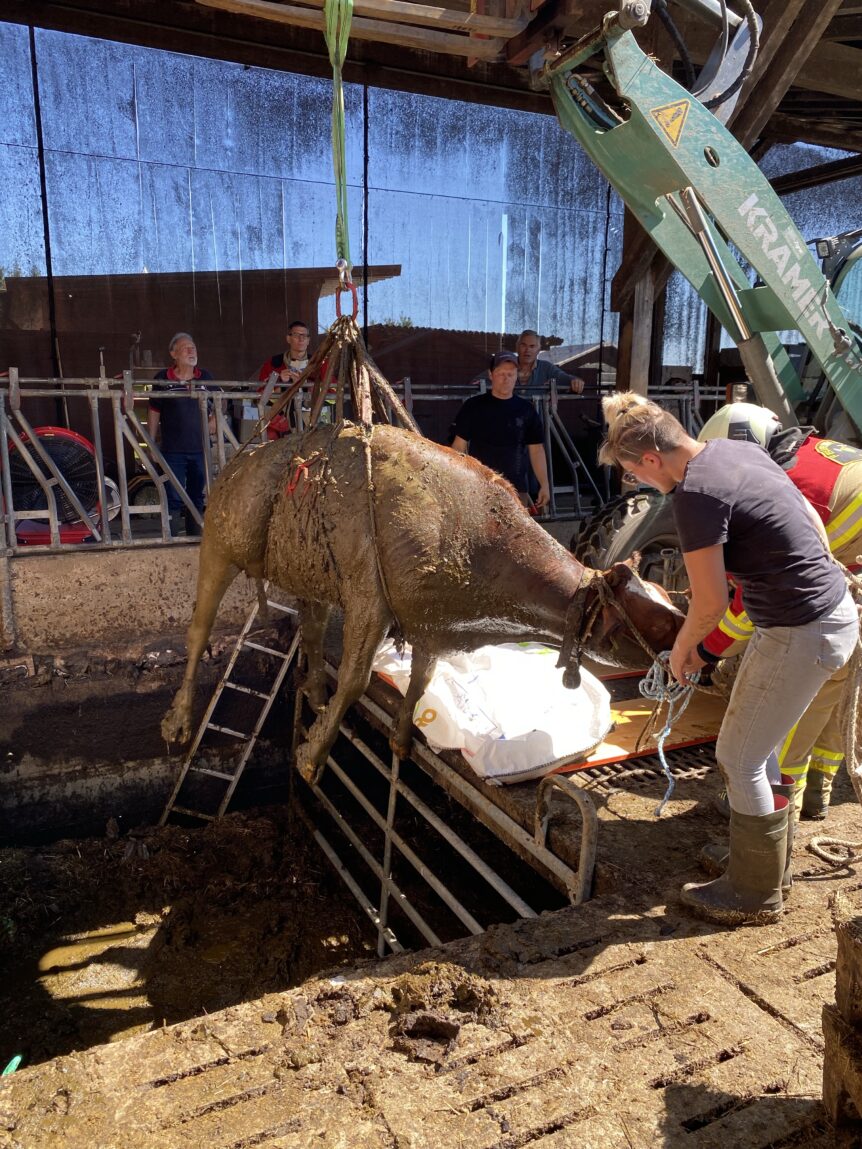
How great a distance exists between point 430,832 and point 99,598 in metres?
3.00

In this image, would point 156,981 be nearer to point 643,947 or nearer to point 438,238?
point 643,947

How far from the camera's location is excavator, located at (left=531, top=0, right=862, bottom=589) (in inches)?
163

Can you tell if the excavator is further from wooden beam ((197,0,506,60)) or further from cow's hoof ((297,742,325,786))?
cow's hoof ((297,742,325,786))

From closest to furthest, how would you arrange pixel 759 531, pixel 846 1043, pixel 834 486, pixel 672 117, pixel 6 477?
pixel 846 1043 < pixel 759 531 < pixel 834 486 < pixel 672 117 < pixel 6 477

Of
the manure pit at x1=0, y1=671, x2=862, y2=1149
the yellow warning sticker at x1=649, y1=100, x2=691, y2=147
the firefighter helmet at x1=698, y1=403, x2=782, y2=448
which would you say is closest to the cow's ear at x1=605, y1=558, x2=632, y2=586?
the firefighter helmet at x1=698, y1=403, x2=782, y2=448

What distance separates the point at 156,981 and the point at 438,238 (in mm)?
7807

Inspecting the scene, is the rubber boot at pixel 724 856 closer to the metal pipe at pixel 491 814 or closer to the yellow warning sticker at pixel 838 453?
the metal pipe at pixel 491 814

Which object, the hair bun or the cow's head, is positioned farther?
the cow's head

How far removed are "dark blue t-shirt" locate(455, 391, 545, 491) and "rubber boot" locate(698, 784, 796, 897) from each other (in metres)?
3.45

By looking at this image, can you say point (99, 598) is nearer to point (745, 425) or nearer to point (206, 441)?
point (206, 441)

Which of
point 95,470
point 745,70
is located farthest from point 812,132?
point 95,470

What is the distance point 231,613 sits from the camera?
6262mm

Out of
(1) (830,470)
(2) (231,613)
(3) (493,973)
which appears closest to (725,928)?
(3) (493,973)

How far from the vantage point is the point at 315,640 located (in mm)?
4219
